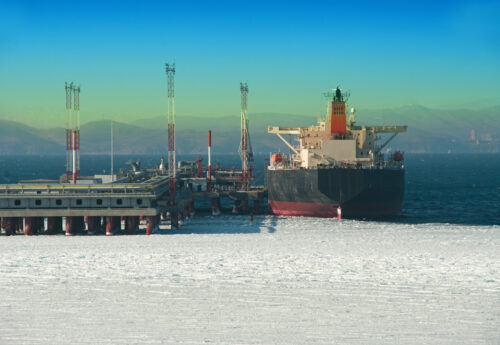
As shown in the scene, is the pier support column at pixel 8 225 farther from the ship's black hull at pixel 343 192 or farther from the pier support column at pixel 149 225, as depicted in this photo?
the ship's black hull at pixel 343 192

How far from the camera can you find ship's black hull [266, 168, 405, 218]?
230ft

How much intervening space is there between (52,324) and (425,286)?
18903mm

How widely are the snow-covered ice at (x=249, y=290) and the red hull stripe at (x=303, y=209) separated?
61.2 feet

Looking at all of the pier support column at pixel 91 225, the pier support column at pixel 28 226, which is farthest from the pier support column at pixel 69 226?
the pier support column at pixel 28 226

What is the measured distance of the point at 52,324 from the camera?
27.1 meters

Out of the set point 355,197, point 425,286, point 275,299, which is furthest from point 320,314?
point 355,197

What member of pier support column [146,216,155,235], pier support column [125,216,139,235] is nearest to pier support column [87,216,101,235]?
pier support column [125,216,139,235]

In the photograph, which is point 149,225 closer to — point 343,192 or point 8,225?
point 8,225

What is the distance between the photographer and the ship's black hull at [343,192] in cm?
7000

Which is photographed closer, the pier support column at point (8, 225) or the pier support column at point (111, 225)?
the pier support column at point (111, 225)

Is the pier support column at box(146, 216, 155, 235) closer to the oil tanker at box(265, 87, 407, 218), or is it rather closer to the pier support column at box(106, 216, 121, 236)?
the pier support column at box(106, 216, 121, 236)

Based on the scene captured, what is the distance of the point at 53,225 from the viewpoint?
5747 centimetres

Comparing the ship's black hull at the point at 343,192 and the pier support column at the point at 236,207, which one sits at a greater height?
the ship's black hull at the point at 343,192

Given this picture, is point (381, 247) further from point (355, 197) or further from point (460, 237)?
point (355, 197)
